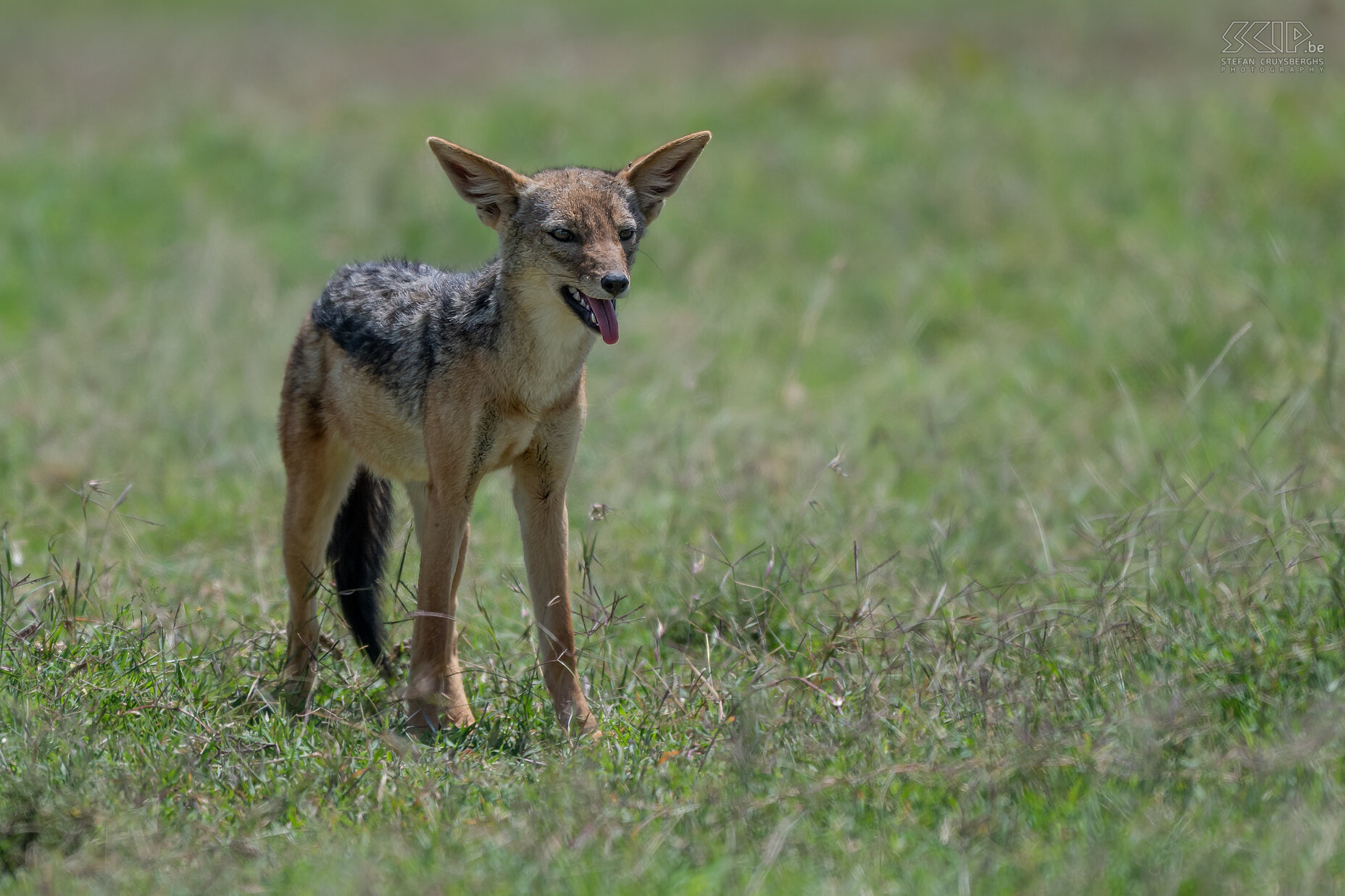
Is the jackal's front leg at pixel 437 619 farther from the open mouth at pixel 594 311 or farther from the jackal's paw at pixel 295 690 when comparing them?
the open mouth at pixel 594 311

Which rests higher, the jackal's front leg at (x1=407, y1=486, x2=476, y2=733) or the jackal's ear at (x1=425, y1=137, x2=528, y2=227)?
the jackal's ear at (x1=425, y1=137, x2=528, y2=227)

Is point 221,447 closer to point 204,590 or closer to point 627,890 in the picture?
point 204,590

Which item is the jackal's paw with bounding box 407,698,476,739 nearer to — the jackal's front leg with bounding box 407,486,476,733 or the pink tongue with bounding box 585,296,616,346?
the jackal's front leg with bounding box 407,486,476,733

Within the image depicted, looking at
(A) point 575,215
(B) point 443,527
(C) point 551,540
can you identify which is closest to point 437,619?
(B) point 443,527

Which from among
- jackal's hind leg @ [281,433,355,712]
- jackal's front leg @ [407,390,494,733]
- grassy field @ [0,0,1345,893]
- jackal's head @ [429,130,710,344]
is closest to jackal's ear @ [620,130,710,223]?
jackal's head @ [429,130,710,344]

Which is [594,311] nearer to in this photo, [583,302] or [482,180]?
[583,302]

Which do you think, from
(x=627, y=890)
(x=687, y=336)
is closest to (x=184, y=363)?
(x=687, y=336)

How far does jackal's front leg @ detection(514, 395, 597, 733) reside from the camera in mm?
4645

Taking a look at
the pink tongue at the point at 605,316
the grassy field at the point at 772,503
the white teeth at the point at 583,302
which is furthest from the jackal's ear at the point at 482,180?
the grassy field at the point at 772,503

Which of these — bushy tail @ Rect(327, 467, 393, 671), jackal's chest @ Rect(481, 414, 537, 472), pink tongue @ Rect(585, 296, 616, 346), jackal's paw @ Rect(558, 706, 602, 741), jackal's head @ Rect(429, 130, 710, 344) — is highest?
Answer: jackal's head @ Rect(429, 130, 710, 344)

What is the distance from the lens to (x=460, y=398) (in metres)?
4.70

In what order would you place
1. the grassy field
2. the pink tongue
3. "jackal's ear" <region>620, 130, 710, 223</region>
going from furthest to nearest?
"jackal's ear" <region>620, 130, 710, 223</region> < the pink tongue < the grassy field

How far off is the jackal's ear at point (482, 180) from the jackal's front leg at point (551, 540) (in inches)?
31.4

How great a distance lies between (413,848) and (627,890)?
61 centimetres
